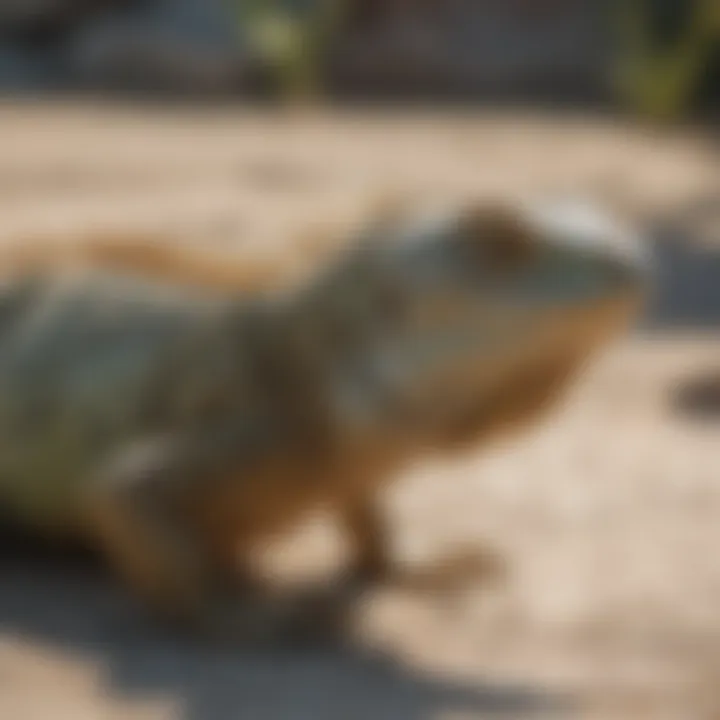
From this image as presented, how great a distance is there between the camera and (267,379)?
2.99 metres

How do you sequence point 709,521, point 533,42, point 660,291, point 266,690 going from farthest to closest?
1. point 533,42
2. point 660,291
3. point 709,521
4. point 266,690

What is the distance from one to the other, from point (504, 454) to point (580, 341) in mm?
1400

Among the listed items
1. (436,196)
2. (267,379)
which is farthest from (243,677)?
(436,196)

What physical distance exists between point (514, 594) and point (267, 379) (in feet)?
1.90

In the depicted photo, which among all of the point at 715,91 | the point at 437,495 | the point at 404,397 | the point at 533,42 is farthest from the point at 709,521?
the point at 533,42

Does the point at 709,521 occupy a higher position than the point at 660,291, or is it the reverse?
the point at 660,291

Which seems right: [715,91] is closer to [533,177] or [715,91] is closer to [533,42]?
[533,42]

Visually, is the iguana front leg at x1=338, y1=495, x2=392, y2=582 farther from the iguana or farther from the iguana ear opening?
the iguana ear opening

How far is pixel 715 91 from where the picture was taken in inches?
391

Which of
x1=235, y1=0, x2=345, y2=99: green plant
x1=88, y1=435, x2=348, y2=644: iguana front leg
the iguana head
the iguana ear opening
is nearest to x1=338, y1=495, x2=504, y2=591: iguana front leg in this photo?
x1=88, y1=435, x2=348, y2=644: iguana front leg

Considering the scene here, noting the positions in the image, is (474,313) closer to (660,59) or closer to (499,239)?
(499,239)

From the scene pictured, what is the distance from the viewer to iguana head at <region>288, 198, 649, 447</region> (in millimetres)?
2744

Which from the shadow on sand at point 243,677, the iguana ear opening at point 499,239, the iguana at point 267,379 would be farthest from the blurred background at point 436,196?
the iguana ear opening at point 499,239

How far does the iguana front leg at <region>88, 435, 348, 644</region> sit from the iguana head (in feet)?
0.90
